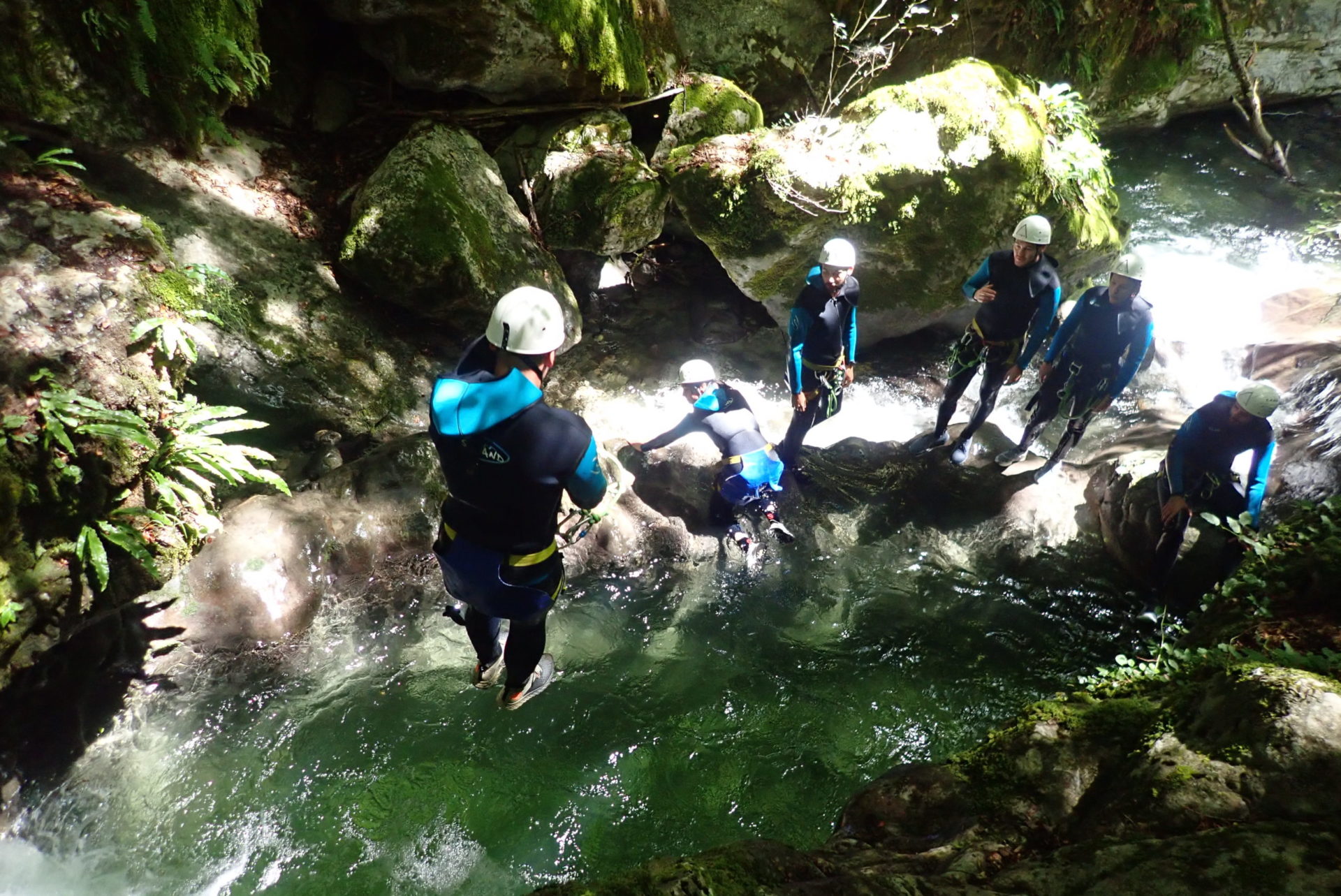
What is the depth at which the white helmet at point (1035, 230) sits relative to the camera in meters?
5.86

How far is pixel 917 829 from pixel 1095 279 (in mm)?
8930

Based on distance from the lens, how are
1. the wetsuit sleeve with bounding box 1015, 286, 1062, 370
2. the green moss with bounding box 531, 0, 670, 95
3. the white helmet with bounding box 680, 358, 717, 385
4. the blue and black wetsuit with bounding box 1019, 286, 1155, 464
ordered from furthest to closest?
the green moss with bounding box 531, 0, 670, 95, the wetsuit sleeve with bounding box 1015, 286, 1062, 370, the blue and black wetsuit with bounding box 1019, 286, 1155, 464, the white helmet with bounding box 680, 358, 717, 385

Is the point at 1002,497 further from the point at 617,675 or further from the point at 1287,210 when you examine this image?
the point at 1287,210

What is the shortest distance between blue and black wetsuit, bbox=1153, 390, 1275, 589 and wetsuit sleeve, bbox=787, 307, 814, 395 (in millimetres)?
3135

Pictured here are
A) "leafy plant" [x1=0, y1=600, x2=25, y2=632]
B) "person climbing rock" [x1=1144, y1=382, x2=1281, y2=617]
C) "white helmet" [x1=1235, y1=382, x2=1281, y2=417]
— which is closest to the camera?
"leafy plant" [x1=0, y1=600, x2=25, y2=632]

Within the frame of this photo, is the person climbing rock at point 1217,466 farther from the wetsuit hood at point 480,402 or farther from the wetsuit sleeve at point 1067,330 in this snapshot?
the wetsuit hood at point 480,402

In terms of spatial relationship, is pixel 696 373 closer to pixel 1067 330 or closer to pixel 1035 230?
pixel 1035 230

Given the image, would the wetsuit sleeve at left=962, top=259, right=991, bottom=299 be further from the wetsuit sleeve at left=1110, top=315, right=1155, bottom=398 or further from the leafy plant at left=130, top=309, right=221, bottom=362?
the leafy plant at left=130, top=309, right=221, bottom=362

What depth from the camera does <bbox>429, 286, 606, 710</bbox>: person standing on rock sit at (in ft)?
10.3

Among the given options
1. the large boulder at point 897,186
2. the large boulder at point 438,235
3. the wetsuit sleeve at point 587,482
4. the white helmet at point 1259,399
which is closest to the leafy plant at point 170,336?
the large boulder at point 438,235

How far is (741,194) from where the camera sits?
7.65m

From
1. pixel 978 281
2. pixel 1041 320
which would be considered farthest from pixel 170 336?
pixel 1041 320

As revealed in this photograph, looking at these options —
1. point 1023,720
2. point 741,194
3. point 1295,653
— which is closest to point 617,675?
point 1023,720

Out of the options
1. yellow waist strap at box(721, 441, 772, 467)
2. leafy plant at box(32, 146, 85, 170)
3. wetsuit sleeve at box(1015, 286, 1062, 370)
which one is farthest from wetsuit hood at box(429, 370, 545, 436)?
wetsuit sleeve at box(1015, 286, 1062, 370)
